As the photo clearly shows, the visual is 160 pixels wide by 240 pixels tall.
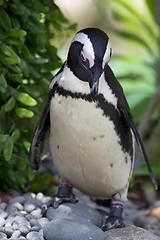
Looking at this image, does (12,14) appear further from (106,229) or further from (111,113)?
(106,229)

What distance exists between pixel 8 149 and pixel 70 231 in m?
0.59

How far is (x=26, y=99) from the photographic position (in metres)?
2.70

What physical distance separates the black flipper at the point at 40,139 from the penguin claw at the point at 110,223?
55 cm

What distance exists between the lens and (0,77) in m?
2.66

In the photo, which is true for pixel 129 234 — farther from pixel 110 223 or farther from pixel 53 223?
pixel 53 223

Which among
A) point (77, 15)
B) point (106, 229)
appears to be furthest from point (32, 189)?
point (77, 15)

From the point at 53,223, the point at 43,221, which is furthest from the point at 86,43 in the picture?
the point at 43,221

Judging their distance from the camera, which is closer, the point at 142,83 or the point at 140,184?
the point at 140,184

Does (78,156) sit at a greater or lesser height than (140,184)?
greater

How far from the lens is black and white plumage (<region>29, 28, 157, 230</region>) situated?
2.34 metres

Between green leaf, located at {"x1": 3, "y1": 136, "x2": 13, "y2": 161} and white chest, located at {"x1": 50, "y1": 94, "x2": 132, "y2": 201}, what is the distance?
239 mm

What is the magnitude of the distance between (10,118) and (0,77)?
307mm

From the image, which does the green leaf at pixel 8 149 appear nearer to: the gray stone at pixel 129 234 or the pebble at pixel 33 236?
the pebble at pixel 33 236

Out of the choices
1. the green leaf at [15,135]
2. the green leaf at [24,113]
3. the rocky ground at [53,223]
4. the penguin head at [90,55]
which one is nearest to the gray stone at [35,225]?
the rocky ground at [53,223]
